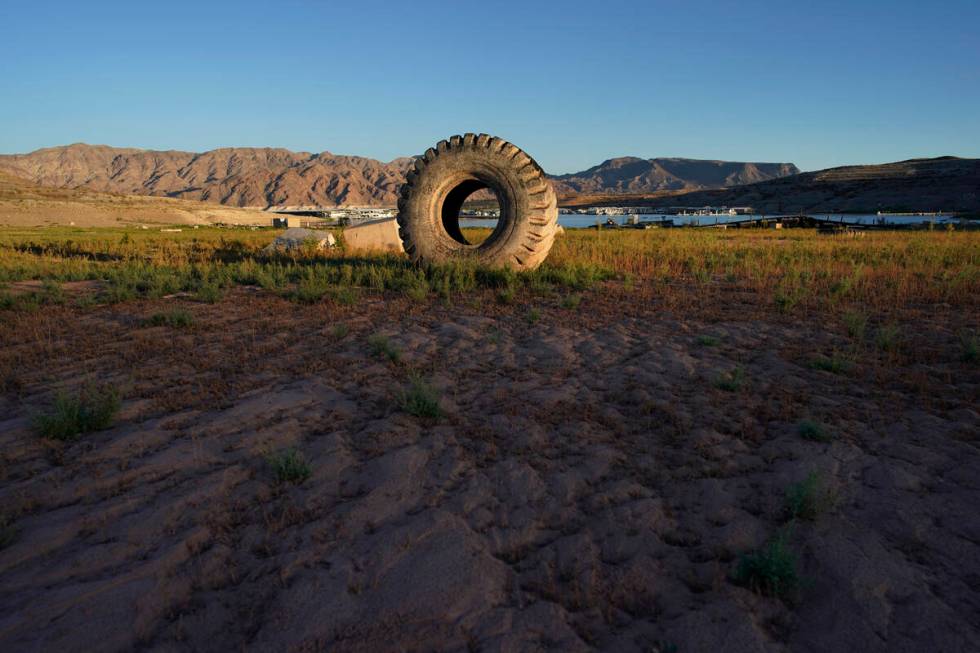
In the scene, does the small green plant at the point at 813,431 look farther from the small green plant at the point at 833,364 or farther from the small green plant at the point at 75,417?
the small green plant at the point at 75,417

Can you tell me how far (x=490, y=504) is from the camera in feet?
9.91

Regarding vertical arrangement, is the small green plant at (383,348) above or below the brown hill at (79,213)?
below

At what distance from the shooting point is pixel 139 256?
544 inches

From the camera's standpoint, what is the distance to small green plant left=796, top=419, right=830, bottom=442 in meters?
3.69

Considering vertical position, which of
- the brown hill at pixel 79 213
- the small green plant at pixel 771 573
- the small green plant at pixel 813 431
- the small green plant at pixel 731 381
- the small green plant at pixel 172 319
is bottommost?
the small green plant at pixel 771 573

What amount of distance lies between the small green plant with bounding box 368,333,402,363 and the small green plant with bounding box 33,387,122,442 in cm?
214

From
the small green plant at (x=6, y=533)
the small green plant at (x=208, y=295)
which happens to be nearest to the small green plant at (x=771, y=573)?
the small green plant at (x=6, y=533)

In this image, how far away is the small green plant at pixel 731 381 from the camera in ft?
15.0

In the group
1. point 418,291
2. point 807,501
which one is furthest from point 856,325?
point 418,291

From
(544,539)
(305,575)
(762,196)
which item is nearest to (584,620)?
(544,539)

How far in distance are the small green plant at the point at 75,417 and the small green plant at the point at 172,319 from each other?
2.51 metres

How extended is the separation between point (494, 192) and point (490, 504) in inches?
280

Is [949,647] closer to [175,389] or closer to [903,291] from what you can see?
A: [175,389]

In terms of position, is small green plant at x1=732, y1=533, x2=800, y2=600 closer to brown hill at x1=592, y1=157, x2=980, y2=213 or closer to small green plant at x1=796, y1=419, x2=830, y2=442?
small green plant at x1=796, y1=419, x2=830, y2=442
